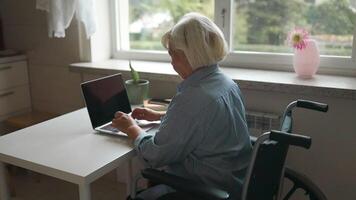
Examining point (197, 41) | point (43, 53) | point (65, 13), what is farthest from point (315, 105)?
point (43, 53)

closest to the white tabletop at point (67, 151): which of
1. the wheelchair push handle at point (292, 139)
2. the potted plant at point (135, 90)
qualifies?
the potted plant at point (135, 90)

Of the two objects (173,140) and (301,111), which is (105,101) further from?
(301,111)

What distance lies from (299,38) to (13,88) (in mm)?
1948

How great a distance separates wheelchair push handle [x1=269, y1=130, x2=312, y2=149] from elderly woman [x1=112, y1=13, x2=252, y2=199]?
0.88ft

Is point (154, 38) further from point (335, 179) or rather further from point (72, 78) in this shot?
point (335, 179)

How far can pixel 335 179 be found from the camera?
194 cm

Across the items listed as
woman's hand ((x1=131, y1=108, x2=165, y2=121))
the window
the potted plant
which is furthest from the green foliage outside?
woman's hand ((x1=131, y1=108, x2=165, y2=121))

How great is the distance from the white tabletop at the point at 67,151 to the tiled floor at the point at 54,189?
0.89 metres

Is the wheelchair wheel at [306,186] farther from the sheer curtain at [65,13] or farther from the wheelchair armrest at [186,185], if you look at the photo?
the sheer curtain at [65,13]

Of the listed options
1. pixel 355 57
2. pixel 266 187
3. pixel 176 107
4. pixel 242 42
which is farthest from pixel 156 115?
pixel 355 57

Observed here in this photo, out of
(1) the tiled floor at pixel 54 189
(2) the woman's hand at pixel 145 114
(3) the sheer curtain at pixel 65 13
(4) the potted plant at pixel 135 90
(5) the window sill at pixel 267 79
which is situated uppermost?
(3) the sheer curtain at pixel 65 13

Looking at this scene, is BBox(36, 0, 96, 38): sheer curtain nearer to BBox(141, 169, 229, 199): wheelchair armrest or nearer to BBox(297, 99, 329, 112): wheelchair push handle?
BBox(141, 169, 229, 199): wheelchair armrest

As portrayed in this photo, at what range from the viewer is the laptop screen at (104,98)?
5.27 ft

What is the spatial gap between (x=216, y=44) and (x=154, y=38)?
1.24 metres
